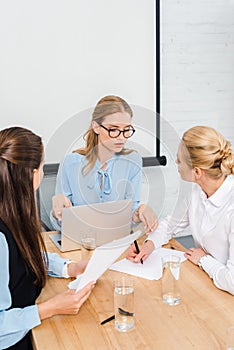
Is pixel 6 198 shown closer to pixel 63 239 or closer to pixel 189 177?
pixel 63 239

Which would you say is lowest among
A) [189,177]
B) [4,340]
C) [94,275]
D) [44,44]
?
[4,340]

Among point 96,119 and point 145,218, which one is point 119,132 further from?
point 145,218

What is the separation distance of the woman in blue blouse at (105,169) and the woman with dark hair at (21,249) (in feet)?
1.58

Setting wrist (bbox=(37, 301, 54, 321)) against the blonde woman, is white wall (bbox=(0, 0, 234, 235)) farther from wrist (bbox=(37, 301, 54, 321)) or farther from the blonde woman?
wrist (bbox=(37, 301, 54, 321))

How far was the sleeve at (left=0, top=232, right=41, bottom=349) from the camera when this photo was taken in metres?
1.13

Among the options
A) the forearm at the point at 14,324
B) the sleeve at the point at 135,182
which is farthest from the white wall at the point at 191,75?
the forearm at the point at 14,324

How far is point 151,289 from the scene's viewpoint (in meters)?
1.32

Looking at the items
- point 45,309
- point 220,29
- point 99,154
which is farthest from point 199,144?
point 220,29

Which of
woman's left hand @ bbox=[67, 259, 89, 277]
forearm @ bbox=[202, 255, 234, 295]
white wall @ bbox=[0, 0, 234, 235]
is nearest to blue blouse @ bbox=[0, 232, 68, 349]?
woman's left hand @ bbox=[67, 259, 89, 277]

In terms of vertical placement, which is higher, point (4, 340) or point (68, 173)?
point (68, 173)

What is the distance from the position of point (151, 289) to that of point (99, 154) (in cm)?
70

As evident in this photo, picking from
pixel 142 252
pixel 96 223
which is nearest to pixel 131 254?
pixel 142 252

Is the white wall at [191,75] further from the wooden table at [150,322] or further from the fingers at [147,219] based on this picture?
the wooden table at [150,322]

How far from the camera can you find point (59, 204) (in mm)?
1834
